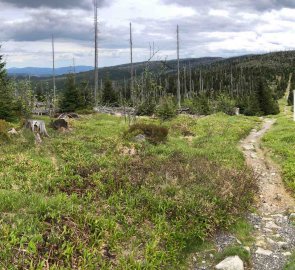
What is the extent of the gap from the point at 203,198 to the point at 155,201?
1.35m

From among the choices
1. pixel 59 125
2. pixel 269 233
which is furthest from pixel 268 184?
pixel 59 125

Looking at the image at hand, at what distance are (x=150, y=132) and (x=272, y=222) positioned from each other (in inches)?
398

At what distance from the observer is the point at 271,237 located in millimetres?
10289

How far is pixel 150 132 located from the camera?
20.3 metres

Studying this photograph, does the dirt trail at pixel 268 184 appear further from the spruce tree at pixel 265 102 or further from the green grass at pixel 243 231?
the spruce tree at pixel 265 102

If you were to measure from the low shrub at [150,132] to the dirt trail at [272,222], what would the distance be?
4.77 metres

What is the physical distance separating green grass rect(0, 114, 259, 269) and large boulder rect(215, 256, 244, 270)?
2.84 feet

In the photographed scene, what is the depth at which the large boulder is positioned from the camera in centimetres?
854

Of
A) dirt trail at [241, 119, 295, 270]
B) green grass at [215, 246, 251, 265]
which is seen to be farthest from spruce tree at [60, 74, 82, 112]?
green grass at [215, 246, 251, 265]

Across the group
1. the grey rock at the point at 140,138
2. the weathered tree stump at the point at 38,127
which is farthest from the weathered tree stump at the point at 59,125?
the grey rock at the point at 140,138

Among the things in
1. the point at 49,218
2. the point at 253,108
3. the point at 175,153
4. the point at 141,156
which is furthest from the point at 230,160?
the point at 253,108

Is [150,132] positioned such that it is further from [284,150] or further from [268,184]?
[268,184]

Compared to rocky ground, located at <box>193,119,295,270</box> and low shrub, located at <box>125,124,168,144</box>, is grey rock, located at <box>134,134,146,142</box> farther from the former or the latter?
rocky ground, located at <box>193,119,295,270</box>

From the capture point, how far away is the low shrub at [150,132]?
19797mm
